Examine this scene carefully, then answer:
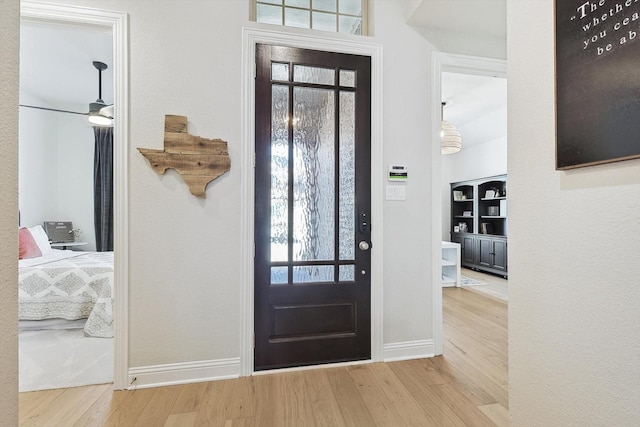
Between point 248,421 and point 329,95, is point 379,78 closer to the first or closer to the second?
point 329,95

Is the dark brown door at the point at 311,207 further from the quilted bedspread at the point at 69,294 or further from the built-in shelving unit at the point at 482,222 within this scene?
the built-in shelving unit at the point at 482,222

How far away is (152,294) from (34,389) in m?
0.91

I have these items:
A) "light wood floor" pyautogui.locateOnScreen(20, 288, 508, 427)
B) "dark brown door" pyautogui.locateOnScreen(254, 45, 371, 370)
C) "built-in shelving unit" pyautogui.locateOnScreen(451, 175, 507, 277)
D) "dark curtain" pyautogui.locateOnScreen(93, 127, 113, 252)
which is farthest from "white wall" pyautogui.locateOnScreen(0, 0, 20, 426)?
"built-in shelving unit" pyautogui.locateOnScreen(451, 175, 507, 277)

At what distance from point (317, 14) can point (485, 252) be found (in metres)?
5.10

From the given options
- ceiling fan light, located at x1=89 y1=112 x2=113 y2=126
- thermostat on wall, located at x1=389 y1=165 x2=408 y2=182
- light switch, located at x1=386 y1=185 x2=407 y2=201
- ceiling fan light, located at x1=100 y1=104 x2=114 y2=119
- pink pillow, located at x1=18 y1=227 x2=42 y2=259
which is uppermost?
ceiling fan light, located at x1=100 y1=104 x2=114 y2=119

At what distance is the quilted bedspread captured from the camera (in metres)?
2.68

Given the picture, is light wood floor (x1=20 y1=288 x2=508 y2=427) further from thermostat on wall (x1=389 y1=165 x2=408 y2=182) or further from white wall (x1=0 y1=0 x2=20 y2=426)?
thermostat on wall (x1=389 y1=165 x2=408 y2=182)

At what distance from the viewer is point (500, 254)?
5234mm

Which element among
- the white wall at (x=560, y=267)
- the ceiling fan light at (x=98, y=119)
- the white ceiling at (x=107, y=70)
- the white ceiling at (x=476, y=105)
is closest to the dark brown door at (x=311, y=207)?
the white ceiling at (x=107, y=70)

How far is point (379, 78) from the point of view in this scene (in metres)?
2.19

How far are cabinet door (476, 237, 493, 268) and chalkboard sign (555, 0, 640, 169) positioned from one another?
5091 millimetres

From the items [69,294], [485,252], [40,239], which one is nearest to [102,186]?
[40,239]

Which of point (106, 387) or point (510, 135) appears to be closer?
point (510, 135)

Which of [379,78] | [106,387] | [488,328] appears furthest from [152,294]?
[488,328]
